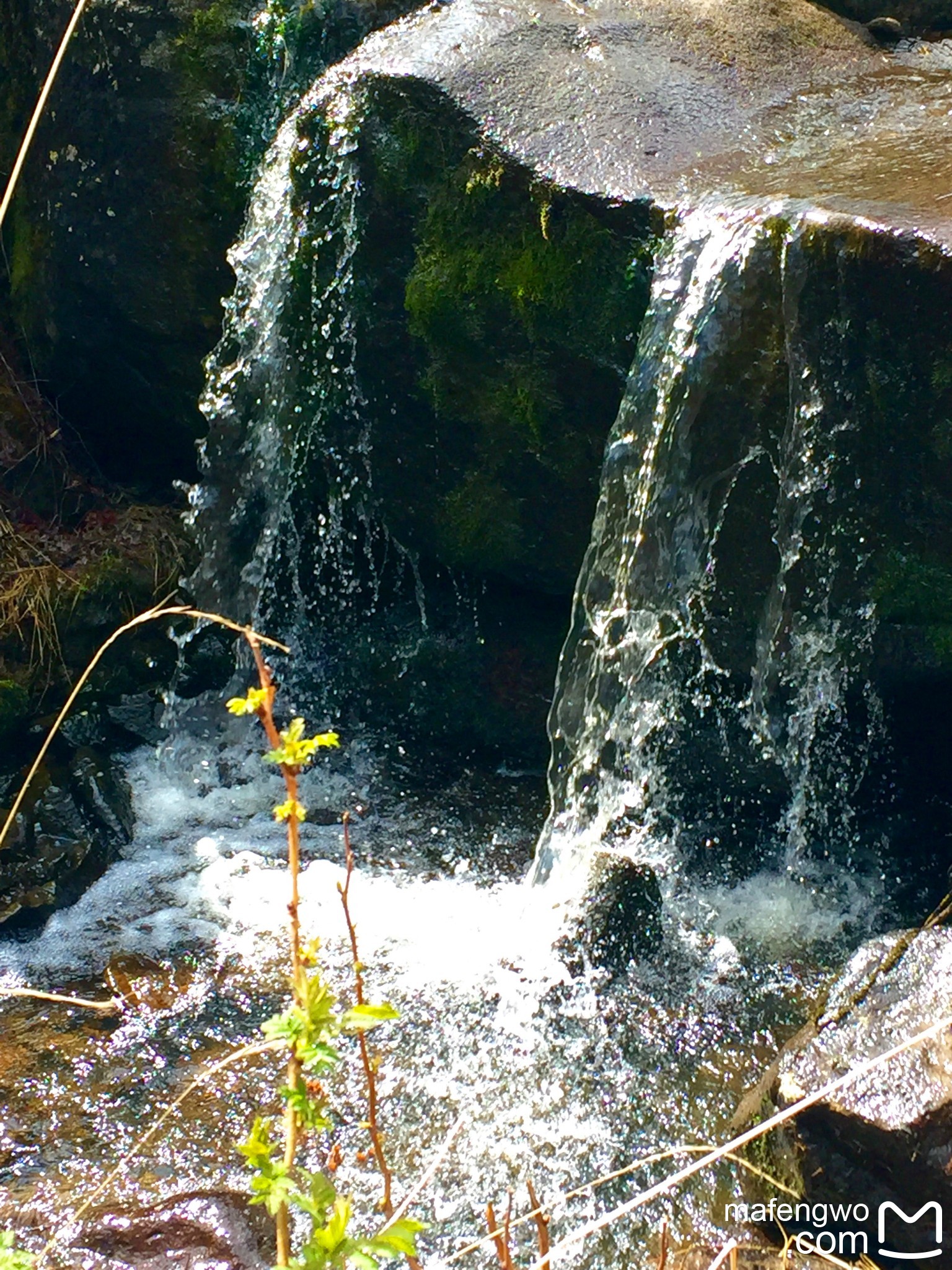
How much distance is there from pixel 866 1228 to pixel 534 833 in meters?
1.83

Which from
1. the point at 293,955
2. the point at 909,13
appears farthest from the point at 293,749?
the point at 909,13

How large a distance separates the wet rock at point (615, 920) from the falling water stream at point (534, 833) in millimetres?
43

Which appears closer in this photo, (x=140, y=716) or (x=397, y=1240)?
(x=397, y=1240)

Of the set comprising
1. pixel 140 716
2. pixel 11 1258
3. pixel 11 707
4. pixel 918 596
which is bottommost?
pixel 140 716

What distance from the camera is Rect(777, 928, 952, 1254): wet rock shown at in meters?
2.33

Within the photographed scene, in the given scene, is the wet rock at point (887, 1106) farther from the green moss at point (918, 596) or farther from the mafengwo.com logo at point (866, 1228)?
the green moss at point (918, 596)

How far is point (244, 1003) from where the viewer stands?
3.29 meters

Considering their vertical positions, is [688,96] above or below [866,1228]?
above

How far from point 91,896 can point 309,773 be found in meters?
0.90

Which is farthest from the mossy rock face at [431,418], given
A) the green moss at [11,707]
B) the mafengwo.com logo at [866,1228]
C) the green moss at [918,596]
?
the mafengwo.com logo at [866,1228]

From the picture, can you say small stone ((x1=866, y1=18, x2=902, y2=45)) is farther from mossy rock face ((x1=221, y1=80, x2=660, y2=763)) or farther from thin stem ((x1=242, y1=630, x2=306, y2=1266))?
thin stem ((x1=242, y1=630, x2=306, y2=1266))

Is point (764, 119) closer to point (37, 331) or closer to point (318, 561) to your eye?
point (318, 561)

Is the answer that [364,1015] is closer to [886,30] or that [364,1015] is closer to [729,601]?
[729,601]

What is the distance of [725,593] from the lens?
11.8ft
